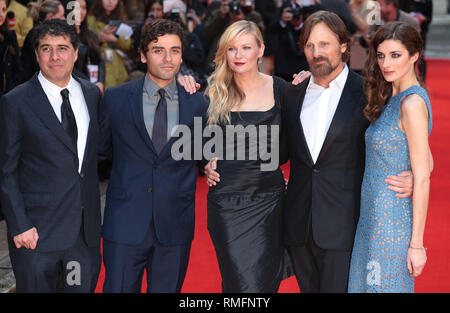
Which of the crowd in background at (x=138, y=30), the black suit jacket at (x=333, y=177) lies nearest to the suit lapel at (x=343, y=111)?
the black suit jacket at (x=333, y=177)

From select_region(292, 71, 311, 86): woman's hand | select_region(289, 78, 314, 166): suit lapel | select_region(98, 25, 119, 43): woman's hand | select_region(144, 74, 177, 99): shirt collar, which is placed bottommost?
select_region(289, 78, 314, 166): suit lapel

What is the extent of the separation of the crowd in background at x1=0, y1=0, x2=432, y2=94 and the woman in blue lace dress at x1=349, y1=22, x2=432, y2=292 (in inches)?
104

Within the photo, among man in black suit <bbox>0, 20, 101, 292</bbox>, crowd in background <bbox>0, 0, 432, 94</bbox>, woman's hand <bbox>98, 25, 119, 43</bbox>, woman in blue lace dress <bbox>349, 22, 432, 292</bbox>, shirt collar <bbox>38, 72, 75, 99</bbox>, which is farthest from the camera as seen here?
woman's hand <bbox>98, 25, 119, 43</bbox>

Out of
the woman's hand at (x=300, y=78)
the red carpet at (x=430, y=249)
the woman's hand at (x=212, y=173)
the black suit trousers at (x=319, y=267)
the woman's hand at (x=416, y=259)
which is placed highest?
the woman's hand at (x=300, y=78)

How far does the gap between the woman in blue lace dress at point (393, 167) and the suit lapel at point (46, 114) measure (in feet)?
4.08

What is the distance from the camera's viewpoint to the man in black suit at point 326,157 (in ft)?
9.43

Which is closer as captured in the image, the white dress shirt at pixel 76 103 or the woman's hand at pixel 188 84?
the white dress shirt at pixel 76 103

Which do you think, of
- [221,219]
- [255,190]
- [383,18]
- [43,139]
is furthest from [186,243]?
[383,18]

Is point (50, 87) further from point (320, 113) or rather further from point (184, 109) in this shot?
point (320, 113)

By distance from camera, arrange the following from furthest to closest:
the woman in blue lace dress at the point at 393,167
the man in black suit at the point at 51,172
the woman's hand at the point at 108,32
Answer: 1. the woman's hand at the point at 108,32
2. the man in black suit at the point at 51,172
3. the woman in blue lace dress at the point at 393,167

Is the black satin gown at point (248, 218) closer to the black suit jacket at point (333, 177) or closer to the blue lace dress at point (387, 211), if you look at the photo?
the black suit jacket at point (333, 177)

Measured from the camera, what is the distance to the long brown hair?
2772mm

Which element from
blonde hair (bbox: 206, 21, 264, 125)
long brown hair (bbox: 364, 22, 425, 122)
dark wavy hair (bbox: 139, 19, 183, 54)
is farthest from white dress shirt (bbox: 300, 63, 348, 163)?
dark wavy hair (bbox: 139, 19, 183, 54)

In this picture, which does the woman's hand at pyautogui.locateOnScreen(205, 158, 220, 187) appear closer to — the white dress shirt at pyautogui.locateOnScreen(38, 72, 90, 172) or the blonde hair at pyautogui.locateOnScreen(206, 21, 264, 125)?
the blonde hair at pyautogui.locateOnScreen(206, 21, 264, 125)
